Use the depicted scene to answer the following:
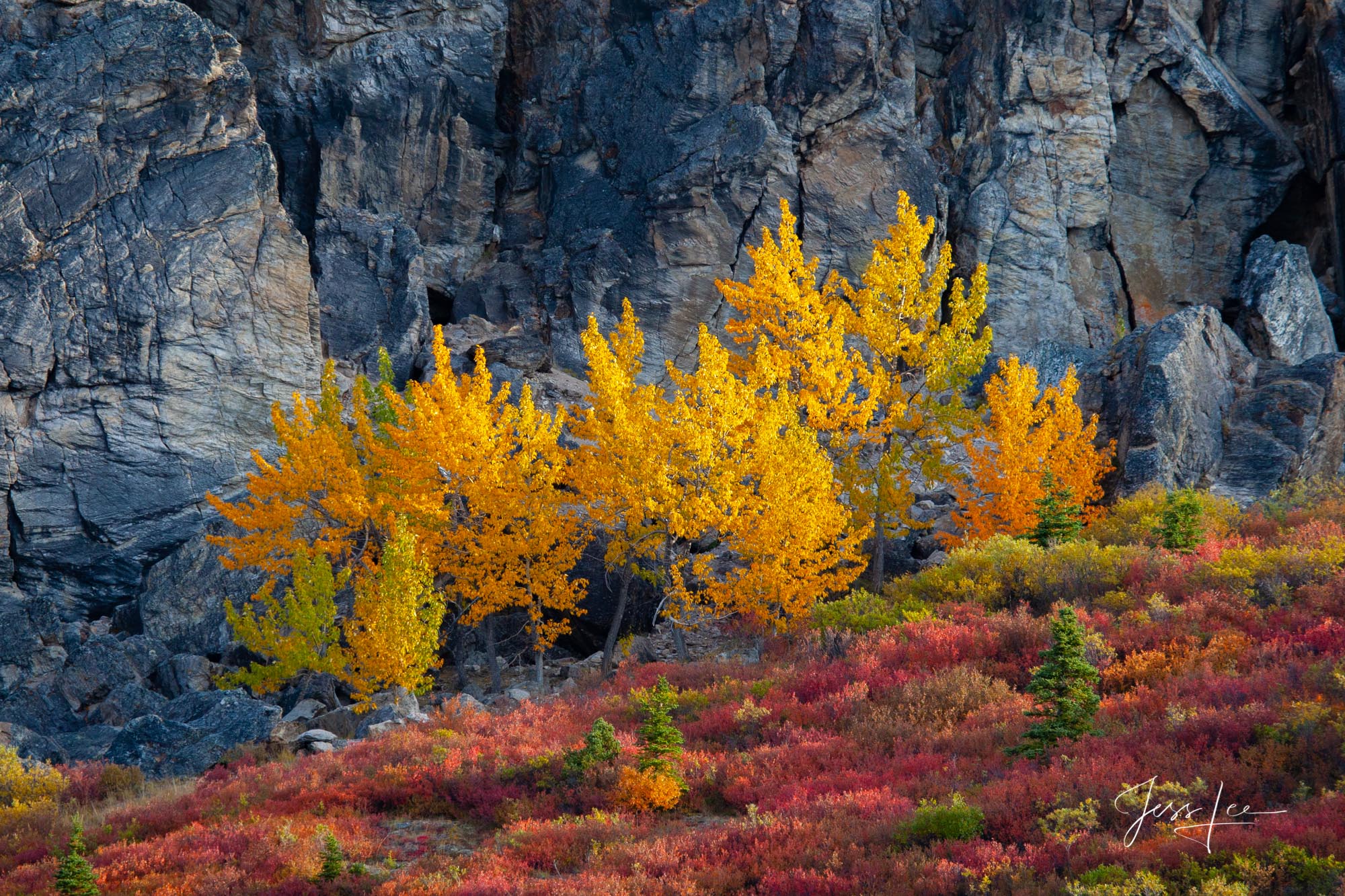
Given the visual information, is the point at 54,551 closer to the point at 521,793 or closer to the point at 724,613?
the point at 724,613

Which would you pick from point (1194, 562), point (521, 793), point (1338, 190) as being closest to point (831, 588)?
point (1194, 562)

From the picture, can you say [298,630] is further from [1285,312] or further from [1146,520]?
[1285,312]

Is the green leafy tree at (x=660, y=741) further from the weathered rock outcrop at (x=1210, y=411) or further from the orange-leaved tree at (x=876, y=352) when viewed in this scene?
the weathered rock outcrop at (x=1210, y=411)

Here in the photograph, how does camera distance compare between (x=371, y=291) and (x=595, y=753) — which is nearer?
(x=595, y=753)

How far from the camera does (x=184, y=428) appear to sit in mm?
44000

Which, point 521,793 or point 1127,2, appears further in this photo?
point 1127,2

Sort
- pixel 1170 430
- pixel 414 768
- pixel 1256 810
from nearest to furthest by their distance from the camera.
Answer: pixel 1256 810
pixel 414 768
pixel 1170 430

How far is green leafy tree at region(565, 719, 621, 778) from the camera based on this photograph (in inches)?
542

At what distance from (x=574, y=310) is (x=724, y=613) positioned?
95.4 feet

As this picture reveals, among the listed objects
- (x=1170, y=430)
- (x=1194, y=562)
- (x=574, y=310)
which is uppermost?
(x=574, y=310)

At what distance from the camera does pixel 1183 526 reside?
20.1m

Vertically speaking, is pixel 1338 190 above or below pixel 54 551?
above

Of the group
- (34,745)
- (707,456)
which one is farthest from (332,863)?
(34,745)
